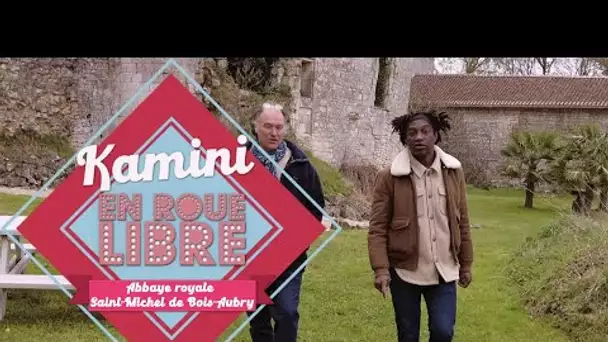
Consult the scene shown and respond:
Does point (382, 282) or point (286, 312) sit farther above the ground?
point (382, 282)

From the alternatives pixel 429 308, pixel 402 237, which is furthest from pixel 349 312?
pixel 402 237

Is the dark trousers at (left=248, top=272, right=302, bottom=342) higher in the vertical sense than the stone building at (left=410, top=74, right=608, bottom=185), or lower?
lower

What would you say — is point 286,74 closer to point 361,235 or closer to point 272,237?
point 361,235

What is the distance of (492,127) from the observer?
23.4 m

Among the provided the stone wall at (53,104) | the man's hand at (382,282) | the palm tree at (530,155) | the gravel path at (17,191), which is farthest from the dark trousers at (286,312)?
the palm tree at (530,155)

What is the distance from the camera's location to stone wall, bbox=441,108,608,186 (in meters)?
22.8

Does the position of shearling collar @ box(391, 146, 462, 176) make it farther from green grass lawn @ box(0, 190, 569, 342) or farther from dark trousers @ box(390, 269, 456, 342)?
green grass lawn @ box(0, 190, 569, 342)

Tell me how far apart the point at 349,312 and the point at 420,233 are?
230 centimetres

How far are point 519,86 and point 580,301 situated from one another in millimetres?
19738

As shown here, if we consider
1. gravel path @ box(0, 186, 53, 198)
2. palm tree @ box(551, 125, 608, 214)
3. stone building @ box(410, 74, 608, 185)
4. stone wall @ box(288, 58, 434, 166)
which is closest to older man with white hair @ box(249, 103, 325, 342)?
gravel path @ box(0, 186, 53, 198)

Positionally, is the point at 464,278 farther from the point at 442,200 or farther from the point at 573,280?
the point at 573,280

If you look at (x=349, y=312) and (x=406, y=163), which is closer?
(x=406, y=163)

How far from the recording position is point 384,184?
3.78 meters
